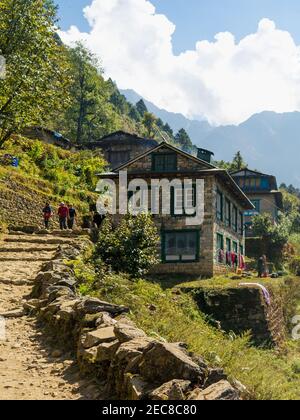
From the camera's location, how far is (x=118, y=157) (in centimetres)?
5884

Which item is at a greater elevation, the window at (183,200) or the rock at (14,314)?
the window at (183,200)

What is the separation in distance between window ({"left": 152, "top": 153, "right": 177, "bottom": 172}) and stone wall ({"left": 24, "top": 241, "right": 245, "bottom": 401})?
55.4 ft

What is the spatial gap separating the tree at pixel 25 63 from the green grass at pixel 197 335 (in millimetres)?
6599

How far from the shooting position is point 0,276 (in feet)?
46.1

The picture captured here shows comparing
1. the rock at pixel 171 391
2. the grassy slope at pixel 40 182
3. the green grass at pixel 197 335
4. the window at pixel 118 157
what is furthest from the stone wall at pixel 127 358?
the window at pixel 118 157

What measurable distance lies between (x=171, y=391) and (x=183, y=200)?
68.2 feet

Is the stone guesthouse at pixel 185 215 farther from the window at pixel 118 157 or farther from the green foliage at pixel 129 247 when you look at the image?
the window at pixel 118 157

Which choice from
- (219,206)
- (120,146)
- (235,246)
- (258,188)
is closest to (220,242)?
(219,206)

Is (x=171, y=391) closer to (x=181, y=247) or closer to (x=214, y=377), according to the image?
(x=214, y=377)

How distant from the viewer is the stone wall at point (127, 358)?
16.8 ft

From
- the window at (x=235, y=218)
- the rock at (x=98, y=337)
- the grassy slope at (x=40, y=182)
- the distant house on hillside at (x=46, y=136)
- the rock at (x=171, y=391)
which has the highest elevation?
the distant house on hillside at (x=46, y=136)

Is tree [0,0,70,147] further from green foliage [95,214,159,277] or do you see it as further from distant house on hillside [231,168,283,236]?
distant house on hillside [231,168,283,236]

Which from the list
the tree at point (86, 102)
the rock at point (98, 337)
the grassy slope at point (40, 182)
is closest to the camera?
the rock at point (98, 337)
